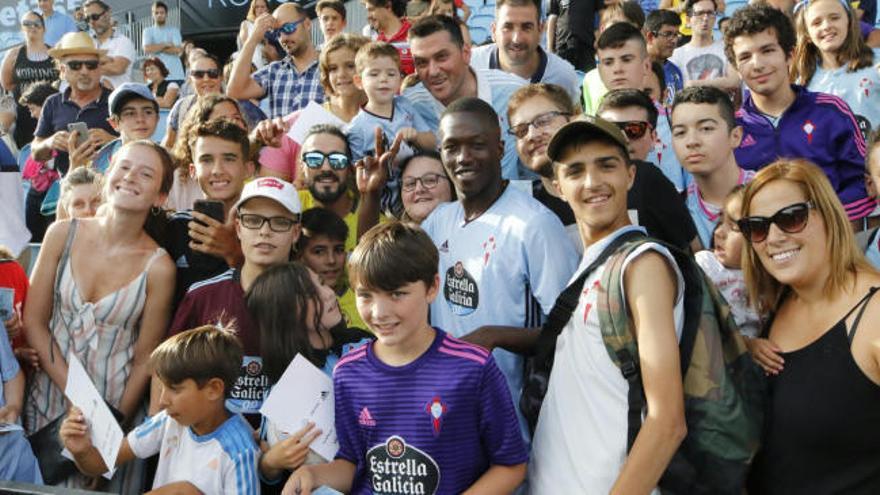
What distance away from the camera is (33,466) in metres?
3.57

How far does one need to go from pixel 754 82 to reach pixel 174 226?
2.95 m

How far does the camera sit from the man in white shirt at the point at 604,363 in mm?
2518

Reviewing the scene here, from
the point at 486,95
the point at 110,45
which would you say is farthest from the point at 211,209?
the point at 110,45

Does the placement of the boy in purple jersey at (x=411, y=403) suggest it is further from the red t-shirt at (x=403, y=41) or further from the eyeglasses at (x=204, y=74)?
the eyeglasses at (x=204, y=74)

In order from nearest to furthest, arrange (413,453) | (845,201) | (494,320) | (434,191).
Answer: (413,453)
(494,320)
(434,191)
(845,201)

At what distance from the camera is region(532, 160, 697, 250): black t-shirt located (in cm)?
362

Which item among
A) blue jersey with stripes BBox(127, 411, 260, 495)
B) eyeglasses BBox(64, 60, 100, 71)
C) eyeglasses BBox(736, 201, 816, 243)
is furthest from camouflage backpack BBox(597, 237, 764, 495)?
eyeglasses BBox(64, 60, 100, 71)

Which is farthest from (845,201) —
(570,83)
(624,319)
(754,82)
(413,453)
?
(413,453)

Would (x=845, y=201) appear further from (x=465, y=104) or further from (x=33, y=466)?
(x=33, y=466)

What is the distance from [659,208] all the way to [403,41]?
158 inches

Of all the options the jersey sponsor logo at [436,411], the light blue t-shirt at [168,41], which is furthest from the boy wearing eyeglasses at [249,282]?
the light blue t-shirt at [168,41]

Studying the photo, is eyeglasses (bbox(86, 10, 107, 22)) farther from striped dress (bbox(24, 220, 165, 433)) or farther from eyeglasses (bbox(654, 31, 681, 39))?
striped dress (bbox(24, 220, 165, 433))

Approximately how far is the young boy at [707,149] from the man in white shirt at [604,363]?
49.9 inches

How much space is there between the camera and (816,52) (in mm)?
5895
